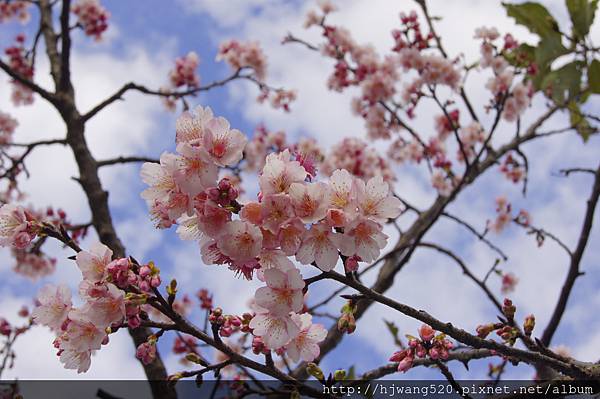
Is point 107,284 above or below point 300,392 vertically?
above

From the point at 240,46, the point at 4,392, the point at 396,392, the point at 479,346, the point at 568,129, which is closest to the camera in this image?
the point at 479,346

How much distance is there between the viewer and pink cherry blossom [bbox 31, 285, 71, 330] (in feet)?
4.91

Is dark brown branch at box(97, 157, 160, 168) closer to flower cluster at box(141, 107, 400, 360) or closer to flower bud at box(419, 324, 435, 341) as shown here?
flower cluster at box(141, 107, 400, 360)

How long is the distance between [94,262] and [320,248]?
59cm

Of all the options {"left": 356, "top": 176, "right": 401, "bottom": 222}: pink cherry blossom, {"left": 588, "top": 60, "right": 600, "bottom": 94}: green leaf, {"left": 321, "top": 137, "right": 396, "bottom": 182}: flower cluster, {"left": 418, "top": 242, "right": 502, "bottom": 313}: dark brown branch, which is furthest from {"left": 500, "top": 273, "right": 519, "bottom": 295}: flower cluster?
{"left": 356, "top": 176, "right": 401, "bottom": 222}: pink cherry blossom

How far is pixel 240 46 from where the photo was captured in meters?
6.29

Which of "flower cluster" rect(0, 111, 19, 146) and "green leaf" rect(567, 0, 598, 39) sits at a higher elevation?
"flower cluster" rect(0, 111, 19, 146)

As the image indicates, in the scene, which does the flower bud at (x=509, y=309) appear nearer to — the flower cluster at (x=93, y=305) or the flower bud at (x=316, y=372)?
the flower bud at (x=316, y=372)

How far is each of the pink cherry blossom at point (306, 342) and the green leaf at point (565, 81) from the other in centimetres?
146

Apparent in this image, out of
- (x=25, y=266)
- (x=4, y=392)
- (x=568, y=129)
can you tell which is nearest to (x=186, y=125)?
(x=4, y=392)

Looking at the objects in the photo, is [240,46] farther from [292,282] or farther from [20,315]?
[292,282]

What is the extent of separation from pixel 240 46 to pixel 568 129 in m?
3.60

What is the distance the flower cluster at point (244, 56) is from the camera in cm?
618

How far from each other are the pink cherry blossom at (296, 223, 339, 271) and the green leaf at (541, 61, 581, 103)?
1520 mm
